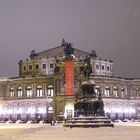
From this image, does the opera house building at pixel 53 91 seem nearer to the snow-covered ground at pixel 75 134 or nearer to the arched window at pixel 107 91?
the arched window at pixel 107 91

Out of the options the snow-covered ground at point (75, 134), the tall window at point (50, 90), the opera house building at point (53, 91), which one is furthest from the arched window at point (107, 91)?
the snow-covered ground at point (75, 134)

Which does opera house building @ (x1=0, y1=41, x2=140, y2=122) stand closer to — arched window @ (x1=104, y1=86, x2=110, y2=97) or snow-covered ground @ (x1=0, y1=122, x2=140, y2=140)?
arched window @ (x1=104, y1=86, x2=110, y2=97)

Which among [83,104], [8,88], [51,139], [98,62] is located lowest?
[51,139]

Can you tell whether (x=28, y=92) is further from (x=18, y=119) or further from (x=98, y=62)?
(x=98, y=62)

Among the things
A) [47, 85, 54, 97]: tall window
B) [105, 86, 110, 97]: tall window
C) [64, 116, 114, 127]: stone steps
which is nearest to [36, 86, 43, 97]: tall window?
[47, 85, 54, 97]: tall window

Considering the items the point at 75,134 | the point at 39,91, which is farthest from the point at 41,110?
the point at 75,134

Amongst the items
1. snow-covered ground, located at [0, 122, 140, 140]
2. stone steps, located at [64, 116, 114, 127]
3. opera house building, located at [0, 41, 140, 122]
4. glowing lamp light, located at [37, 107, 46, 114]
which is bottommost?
snow-covered ground, located at [0, 122, 140, 140]

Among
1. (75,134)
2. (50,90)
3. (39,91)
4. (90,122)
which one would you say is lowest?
(75,134)

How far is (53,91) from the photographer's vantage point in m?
101

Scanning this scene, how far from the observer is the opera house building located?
99.3 m

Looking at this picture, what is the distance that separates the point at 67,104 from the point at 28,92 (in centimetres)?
1510

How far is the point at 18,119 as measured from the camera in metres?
106

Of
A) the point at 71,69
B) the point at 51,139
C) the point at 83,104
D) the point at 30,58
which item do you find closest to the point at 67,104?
the point at 71,69

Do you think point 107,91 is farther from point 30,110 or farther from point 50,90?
point 30,110
